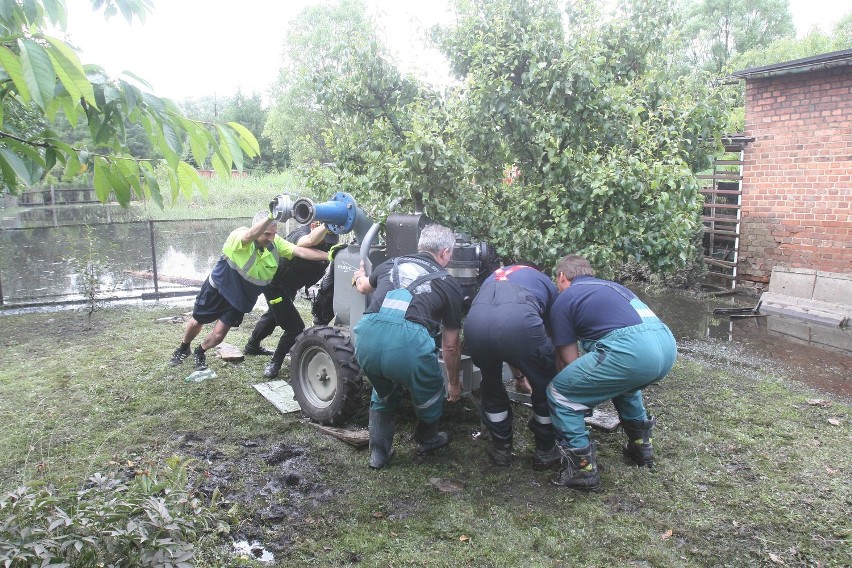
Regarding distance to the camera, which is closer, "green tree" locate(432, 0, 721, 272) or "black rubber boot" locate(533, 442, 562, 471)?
"black rubber boot" locate(533, 442, 562, 471)

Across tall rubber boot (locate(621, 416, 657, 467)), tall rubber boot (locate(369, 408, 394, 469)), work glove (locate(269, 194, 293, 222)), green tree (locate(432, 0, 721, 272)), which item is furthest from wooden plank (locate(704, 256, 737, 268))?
work glove (locate(269, 194, 293, 222))

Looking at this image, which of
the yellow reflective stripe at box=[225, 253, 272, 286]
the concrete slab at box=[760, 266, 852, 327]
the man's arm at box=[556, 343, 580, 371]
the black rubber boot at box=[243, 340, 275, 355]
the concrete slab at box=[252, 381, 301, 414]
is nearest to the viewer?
the man's arm at box=[556, 343, 580, 371]

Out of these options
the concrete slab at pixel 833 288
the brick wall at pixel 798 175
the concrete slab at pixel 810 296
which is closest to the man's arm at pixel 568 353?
the concrete slab at pixel 810 296

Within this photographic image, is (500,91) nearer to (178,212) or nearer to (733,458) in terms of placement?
(733,458)

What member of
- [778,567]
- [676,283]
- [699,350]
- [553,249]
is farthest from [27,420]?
[676,283]

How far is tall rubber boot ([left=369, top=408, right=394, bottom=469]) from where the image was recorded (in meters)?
4.27

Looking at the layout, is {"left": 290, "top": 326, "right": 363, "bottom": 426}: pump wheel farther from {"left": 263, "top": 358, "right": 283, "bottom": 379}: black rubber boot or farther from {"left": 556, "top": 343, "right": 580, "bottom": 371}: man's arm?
{"left": 556, "top": 343, "right": 580, "bottom": 371}: man's arm

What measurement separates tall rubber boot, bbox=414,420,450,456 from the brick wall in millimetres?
7460

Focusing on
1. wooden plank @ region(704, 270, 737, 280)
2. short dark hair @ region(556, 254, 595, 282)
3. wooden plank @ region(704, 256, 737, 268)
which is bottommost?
wooden plank @ region(704, 270, 737, 280)

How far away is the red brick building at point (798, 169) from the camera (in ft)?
29.3

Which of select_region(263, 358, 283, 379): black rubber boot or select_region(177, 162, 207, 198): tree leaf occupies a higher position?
select_region(177, 162, 207, 198): tree leaf

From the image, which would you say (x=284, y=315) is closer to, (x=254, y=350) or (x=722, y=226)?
(x=254, y=350)

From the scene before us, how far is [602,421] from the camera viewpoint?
497 cm

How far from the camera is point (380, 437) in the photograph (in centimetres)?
429
